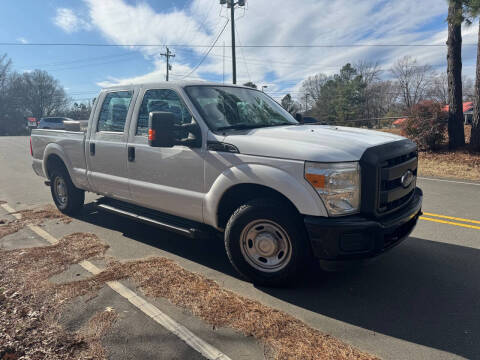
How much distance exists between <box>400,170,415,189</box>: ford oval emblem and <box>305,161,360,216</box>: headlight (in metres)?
0.70

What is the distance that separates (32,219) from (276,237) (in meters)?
4.62

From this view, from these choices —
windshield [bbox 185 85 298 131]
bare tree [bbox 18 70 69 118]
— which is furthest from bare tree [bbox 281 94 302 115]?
bare tree [bbox 18 70 69 118]

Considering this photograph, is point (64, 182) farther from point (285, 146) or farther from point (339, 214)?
point (339, 214)

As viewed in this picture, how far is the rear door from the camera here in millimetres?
4586

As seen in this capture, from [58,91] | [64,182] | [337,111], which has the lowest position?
[64,182]

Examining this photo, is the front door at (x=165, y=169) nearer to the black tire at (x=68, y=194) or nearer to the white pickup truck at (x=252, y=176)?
the white pickup truck at (x=252, y=176)

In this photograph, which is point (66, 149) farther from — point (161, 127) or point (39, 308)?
point (39, 308)

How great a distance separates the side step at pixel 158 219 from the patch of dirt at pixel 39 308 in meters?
0.56

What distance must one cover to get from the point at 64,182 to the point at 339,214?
485 centimetres

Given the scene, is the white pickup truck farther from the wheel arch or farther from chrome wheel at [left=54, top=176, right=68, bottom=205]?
chrome wheel at [left=54, top=176, right=68, bottom=205]

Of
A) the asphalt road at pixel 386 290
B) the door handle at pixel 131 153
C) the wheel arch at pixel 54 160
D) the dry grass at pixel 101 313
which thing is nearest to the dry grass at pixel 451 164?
the asphalt road at pixel 386 290

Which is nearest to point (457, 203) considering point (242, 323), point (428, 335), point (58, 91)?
point (428, 335)

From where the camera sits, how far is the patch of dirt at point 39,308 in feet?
8.09

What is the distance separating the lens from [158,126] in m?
3.51
